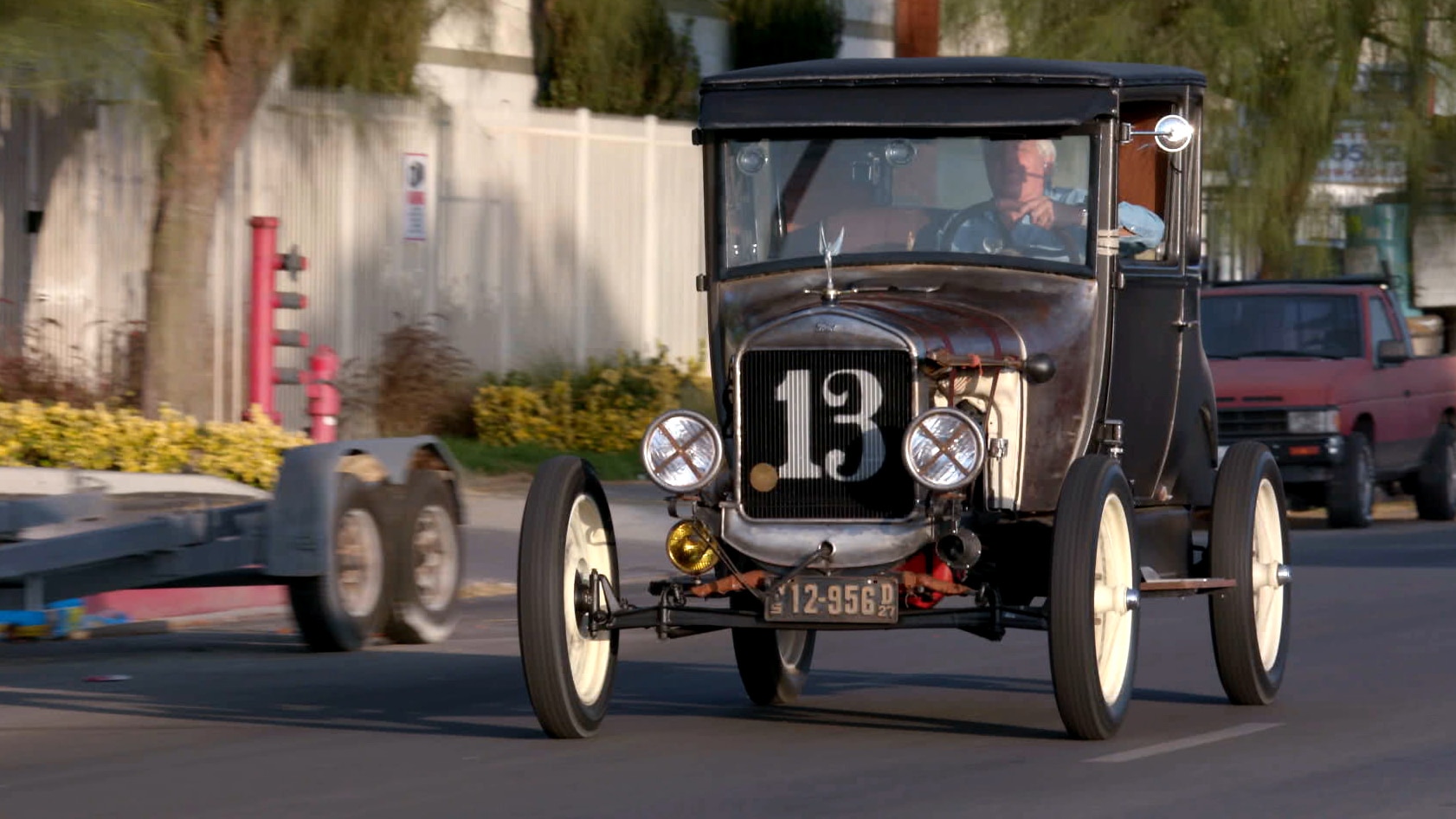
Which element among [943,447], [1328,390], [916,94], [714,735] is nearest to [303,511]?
[714,735]

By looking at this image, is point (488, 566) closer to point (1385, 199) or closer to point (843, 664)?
point (843, 664)

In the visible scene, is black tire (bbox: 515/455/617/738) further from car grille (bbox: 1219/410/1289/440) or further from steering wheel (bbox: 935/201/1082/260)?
car grille (bbox: 1219/410/1289/440)

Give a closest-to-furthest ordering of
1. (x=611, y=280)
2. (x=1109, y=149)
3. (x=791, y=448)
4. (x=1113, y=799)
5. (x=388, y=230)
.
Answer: (x=1113, y=799), (x=791, y=448), (x=1109, y=149), (x=388, y=230), (x=611, y=280)

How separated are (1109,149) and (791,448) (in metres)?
1.72

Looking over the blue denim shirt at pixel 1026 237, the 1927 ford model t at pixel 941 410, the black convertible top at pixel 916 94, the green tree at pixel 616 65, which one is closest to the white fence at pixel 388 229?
the green tree at pixel 616 65

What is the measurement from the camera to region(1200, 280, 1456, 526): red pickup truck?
19359 mm

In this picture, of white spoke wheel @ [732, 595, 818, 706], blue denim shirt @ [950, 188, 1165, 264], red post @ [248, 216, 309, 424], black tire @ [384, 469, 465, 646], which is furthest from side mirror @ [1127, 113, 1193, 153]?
red post @ [248, 216, 309, 424]

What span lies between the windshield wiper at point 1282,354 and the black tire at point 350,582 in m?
10.1

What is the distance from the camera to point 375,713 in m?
9.60

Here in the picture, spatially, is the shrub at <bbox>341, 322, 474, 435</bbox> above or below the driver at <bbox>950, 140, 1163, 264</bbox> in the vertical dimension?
below

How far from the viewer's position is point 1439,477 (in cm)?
2119

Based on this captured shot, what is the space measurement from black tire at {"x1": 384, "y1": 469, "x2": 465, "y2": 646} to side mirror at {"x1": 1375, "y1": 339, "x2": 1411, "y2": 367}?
9.71 m

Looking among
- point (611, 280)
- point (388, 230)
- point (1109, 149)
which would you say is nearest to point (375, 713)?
point (1109, 149)

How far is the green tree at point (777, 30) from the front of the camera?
27.0m
